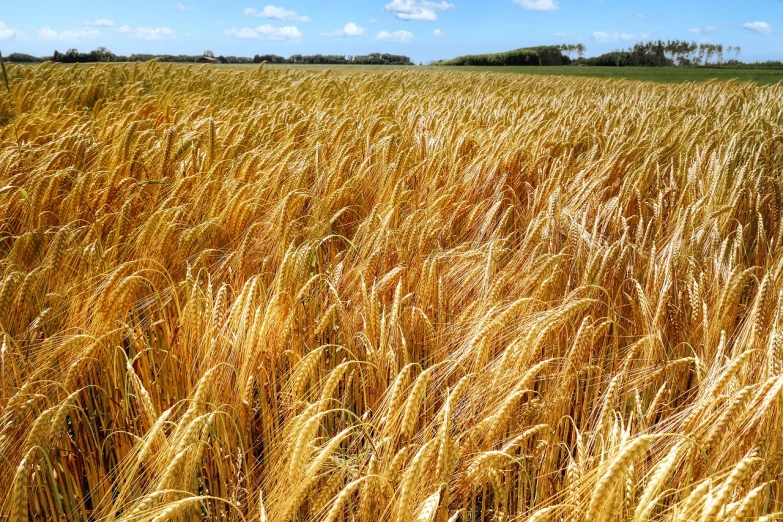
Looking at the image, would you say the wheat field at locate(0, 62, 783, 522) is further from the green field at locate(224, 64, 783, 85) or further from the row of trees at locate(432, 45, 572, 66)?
the row of trees at locate(432, 45, 572, 66)

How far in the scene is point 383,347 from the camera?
1274 mm

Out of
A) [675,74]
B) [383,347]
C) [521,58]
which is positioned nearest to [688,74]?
[675,74]

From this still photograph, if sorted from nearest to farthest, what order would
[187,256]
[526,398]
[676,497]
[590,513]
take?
1. [590,513]
2. [676,497]
3. [526,398]
4. [187,256]

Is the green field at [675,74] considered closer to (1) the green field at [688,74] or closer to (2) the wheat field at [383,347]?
(1) the green field at [688,74]

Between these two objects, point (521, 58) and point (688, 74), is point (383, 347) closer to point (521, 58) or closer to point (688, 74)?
point (688, 74)

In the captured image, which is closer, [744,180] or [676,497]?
[676,497]

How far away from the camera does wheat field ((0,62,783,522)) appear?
896 millimetres

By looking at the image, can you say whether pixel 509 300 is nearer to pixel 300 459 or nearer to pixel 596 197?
pixel 300 459

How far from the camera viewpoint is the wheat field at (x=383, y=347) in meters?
0.90

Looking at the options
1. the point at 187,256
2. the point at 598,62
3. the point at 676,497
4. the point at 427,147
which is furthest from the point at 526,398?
the point at 598,62

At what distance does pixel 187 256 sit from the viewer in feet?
6.33

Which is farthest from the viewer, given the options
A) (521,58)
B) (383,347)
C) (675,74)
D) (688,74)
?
(521,58)

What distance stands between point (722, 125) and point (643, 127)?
2.29 feet

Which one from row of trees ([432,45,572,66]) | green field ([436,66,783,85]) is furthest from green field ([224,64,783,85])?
row of trees ([432,45,572,66])
